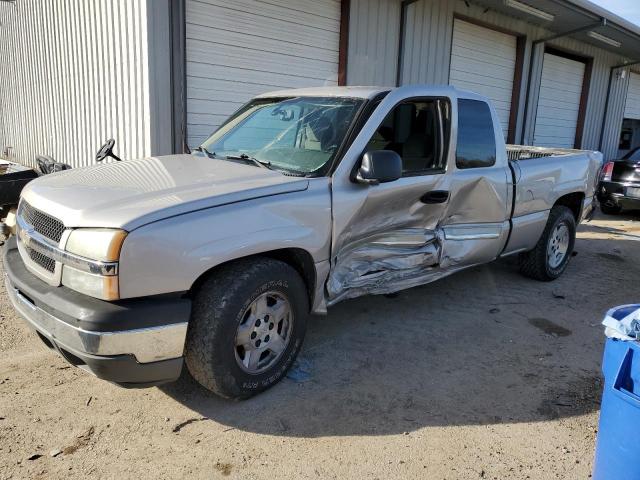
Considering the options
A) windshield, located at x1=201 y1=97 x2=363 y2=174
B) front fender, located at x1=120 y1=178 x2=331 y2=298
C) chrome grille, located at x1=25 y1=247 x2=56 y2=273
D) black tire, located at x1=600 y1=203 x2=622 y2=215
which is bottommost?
black tire, located at x1=600 y1=203 x2=622 y2=215

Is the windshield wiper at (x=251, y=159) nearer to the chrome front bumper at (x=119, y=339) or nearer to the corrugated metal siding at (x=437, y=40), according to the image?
the chrome front bumper at (x=119, y=339)

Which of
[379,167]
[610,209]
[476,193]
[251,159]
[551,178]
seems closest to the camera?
[379,167]

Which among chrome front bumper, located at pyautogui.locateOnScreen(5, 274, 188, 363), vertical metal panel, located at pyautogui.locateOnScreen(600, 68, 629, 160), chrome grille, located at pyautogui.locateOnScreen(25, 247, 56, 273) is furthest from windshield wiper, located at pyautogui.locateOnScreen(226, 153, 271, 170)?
vertical metal panel, located at pyautogui.locateOnScreen(600, 68, 629, 160)

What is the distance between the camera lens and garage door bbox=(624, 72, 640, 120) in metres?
18.5

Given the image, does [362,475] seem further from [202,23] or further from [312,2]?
[312,2]

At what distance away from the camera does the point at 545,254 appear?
5.94m

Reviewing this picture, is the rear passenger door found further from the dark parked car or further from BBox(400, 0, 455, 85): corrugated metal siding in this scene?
the dark parked car

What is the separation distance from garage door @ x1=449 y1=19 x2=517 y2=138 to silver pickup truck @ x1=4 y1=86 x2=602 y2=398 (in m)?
7.10

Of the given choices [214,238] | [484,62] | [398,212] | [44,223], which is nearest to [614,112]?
[484,62]

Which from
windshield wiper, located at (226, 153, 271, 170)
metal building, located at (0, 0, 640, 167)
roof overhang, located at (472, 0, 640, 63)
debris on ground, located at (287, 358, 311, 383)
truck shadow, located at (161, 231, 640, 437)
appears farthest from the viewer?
roof overhang, located at (472, 0, 640, 63)

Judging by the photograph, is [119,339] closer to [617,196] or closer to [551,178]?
[551,178]

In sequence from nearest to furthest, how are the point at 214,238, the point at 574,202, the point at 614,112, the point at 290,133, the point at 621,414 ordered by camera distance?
the point at 621,414
the point at 214,238
the point at 290,133
the point at 574,202
the point at 614,112

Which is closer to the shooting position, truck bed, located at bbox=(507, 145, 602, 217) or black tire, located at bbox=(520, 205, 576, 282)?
truck bed, located at bbox=(507, 145, 602, 217)

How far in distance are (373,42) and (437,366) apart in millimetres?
7267
